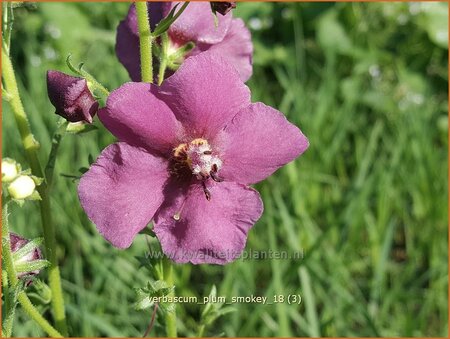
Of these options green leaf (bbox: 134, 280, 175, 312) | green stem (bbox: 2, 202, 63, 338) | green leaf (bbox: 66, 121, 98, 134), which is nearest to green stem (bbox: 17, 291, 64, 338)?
green stem (bbox: 2, 202, 63, 338)

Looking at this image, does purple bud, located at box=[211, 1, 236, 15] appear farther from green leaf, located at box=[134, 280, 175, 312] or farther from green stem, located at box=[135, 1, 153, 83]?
green leaf, located at box=[134, 280, 175, 312]

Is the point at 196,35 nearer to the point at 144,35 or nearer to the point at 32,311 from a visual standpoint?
the point at 144,35

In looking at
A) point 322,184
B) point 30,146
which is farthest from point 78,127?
point 322,184

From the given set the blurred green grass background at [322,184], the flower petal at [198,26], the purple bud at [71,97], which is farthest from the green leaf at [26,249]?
the flower petal at [198,26]

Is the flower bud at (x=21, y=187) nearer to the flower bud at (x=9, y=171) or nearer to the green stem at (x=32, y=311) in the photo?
the flower bud at (x=9, y=171)

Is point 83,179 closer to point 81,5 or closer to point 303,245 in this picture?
point 303,245

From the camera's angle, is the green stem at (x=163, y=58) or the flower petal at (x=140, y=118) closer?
the flower petal at (x=140, y=118)

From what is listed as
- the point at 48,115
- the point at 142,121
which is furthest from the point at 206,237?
the point at 48,115
